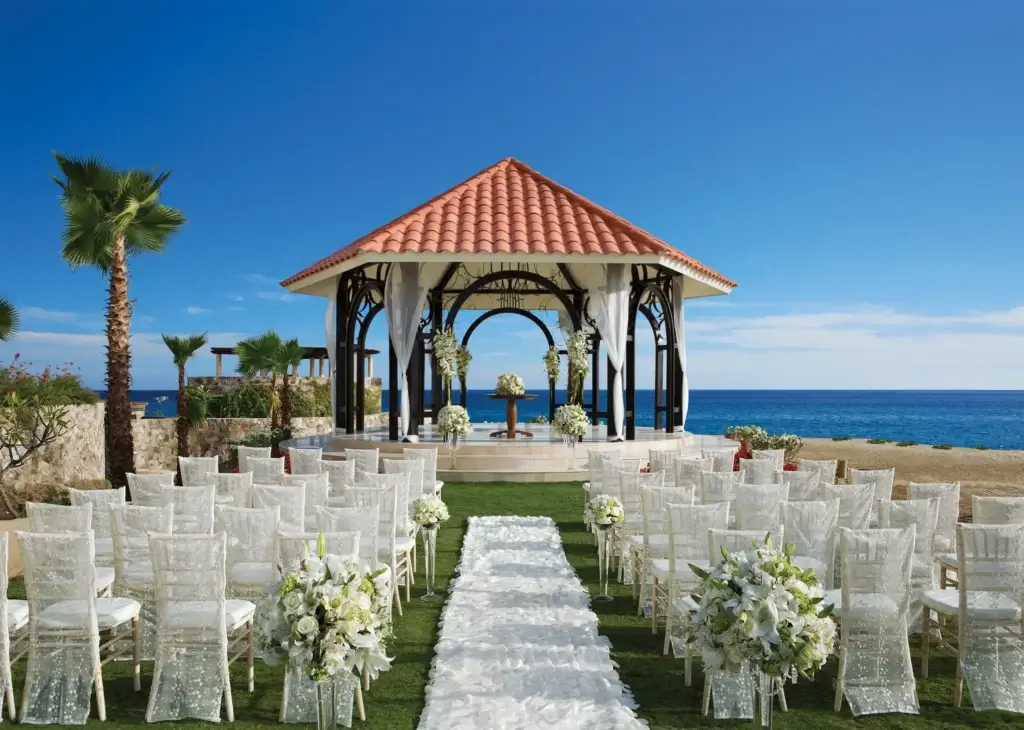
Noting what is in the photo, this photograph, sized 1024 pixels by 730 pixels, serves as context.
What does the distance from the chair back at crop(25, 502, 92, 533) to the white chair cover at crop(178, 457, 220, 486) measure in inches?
115

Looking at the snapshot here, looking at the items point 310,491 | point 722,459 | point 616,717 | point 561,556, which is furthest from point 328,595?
point 722,459

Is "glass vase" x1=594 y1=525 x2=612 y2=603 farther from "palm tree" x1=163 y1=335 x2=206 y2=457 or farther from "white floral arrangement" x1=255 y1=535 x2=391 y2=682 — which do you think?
"palm tree" x1=163 y1=335 x2=206 y2=457

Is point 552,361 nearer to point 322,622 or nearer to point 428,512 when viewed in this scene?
point 428,512

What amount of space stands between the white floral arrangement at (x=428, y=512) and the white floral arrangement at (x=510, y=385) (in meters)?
8.53

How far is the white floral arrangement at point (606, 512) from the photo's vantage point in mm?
7043

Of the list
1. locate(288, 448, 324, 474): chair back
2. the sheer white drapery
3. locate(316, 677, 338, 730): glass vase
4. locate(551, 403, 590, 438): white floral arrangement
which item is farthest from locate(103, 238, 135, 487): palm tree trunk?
locate(316, 677, 338, 730): glass vase

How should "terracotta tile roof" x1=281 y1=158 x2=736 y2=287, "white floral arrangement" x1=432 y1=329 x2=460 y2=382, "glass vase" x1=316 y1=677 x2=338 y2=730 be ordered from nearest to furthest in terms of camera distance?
"glass vase" x1=316 y1=677 x2=338 y2=730 < "terracotta tile roof" x1=281 y1=158 x2=736 y2=287 < "white floral arrangement" x1=432 y1=329 x2=460 y2=382

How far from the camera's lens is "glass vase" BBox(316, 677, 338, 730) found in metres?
3.46

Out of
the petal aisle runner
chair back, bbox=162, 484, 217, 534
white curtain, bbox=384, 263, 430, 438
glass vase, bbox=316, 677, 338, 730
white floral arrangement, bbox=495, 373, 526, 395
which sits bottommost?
the petal aisle runner

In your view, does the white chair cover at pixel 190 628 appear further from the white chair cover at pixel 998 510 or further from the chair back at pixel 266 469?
the white chair cover at pixel 998 510

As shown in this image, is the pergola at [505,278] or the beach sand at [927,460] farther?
the beach sand at [927,460]

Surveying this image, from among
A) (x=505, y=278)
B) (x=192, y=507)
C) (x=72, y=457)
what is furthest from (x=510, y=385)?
(x=192, y=507)

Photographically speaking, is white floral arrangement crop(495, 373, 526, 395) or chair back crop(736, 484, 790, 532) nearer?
chair back crop(736, 484, 790, 532)

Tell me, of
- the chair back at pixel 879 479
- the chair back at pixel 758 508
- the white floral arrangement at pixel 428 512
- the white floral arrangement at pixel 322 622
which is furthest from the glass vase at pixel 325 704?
the chair back at pixel 879 479
